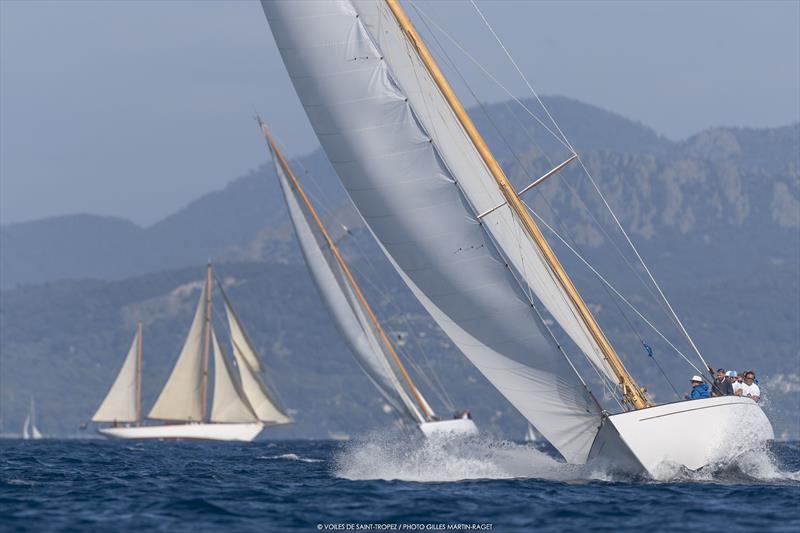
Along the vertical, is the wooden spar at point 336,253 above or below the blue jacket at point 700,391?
above

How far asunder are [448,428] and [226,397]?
39.2 m

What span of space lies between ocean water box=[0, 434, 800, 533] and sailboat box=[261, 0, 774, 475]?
111 cm

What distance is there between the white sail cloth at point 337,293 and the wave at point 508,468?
67.4 ft

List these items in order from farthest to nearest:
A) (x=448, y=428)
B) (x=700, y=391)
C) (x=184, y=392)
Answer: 1. (x=184, y=392)
2. (x=448, y=428)
3. (x=700, y=391)

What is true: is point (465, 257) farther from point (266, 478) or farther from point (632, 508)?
point (266, 478)

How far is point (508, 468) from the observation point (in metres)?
34.9

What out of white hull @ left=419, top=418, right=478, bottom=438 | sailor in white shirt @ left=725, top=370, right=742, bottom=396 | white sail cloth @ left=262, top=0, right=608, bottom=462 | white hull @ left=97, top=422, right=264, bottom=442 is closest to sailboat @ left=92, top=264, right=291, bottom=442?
white hull @ left=97, top=422, right=264, bottom=442

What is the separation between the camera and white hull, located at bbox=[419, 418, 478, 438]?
65.4m

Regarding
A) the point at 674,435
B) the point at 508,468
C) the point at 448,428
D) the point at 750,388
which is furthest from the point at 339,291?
the point at 674,435

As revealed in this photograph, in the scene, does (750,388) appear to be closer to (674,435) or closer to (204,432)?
(674,435)

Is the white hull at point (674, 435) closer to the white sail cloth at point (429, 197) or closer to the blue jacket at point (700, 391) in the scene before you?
the white sail cloth at point (429, 197)

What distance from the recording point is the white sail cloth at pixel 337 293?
6072cm

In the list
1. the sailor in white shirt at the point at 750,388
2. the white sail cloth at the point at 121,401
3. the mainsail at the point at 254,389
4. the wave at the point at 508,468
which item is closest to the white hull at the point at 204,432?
the mainsail at the point at 254,389

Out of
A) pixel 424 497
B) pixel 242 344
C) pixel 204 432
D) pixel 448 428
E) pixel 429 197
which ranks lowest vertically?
pixel 424 497
